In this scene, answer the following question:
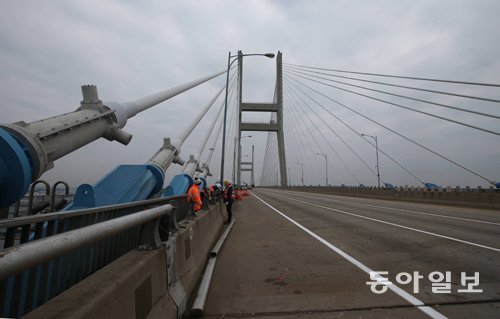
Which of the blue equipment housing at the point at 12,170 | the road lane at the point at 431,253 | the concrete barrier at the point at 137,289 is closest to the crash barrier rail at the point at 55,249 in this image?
the concrete barrier at the point at 137,289

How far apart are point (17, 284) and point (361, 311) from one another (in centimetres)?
378

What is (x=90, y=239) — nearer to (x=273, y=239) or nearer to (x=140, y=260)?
(x=140, y=260)

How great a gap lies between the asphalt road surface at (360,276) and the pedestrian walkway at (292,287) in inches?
0.5

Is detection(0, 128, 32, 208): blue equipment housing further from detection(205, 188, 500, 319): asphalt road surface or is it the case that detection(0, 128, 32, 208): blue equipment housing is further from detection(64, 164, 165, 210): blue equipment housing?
detection(64, 164, 165, 210): blue equipment housing

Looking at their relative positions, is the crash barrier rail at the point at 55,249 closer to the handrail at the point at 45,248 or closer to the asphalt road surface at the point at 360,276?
the handrail at the point at 45,248

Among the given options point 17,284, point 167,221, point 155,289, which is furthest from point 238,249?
point 17,284

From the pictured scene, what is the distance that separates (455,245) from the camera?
7.91m

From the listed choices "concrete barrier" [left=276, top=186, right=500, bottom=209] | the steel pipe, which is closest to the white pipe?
the steel pipe

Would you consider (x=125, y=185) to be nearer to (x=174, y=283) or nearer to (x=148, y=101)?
(x=148, y=101)

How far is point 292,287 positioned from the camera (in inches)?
204

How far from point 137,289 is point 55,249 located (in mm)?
1451

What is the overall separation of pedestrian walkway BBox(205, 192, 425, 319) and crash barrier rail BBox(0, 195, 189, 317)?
1581 millimetres

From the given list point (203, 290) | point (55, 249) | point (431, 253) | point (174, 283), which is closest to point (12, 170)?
point (174, 283)

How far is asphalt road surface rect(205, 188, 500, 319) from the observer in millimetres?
4207
